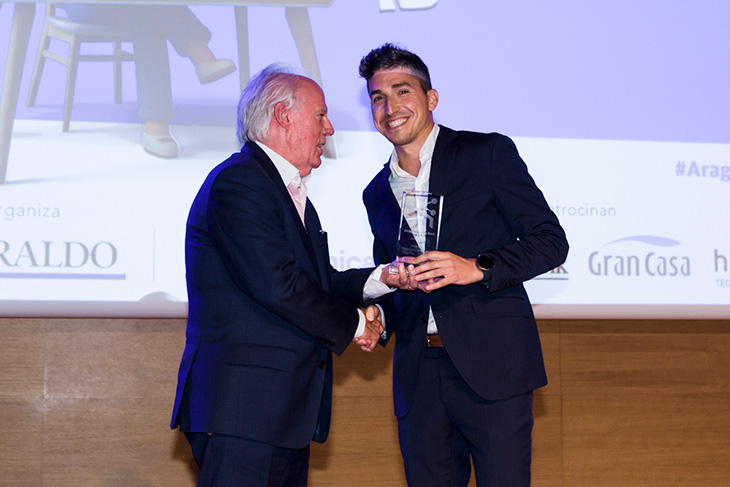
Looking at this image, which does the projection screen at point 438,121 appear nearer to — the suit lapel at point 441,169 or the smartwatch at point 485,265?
the suit lapel at point 441,169

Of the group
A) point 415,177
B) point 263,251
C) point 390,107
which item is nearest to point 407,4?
point 390,107

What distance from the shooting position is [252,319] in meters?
1.81

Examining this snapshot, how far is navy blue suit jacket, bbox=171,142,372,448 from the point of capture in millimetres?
1764

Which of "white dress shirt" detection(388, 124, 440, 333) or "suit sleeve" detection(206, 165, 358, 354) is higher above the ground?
"white dress shirt" detection(388, 124, 440, 333)

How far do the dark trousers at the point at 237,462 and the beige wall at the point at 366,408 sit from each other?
1.68 m

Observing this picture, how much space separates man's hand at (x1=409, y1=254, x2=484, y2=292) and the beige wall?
1669 millimetres

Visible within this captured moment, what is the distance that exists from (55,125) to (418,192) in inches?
71.6

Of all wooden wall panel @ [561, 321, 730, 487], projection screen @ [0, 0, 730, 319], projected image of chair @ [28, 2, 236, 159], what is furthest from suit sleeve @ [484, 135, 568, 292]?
wooden wall panel @ [561, 321, 730, 487]

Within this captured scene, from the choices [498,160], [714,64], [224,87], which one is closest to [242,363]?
[498,160]

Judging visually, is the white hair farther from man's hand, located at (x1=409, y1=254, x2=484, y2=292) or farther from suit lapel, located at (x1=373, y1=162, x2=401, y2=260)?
man's hand, located at (x1=409, y1=254, x2=484, y2=292)

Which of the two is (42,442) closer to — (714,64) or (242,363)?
(242,363)

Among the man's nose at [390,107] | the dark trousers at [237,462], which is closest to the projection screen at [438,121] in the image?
the man's nose at [390,107]

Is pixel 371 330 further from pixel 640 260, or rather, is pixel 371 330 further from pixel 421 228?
pixel 640 260

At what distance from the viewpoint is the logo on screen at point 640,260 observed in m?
3.44
